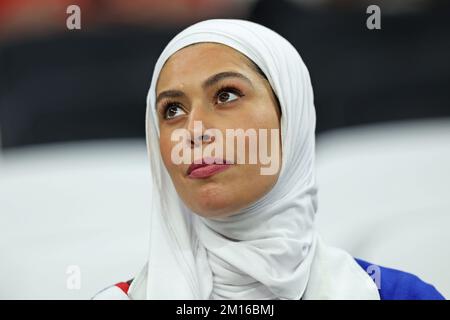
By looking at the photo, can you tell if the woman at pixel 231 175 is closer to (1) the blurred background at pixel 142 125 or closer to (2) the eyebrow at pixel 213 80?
(2) the eyebrow at pixel 213 80

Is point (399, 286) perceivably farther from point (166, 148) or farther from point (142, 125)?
point (142, 125)

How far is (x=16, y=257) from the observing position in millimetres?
1566

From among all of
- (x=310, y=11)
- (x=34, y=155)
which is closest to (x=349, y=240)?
(x=310, y=11)

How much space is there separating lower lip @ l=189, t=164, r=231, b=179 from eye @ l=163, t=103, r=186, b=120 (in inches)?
2.8

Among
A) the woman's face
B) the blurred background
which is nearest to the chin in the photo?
the woman's face

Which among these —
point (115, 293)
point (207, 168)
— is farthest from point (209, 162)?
point (115, 293)

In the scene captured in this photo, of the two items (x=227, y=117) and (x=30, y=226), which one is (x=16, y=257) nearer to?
(x=30, y=226)

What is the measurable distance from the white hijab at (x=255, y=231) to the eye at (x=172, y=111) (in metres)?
0.02

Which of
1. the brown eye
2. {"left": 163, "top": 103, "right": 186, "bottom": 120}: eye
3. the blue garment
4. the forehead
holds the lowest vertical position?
the blue garment

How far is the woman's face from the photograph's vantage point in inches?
36.0

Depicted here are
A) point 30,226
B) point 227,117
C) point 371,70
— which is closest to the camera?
point 227,117

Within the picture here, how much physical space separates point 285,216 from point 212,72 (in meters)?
0.17

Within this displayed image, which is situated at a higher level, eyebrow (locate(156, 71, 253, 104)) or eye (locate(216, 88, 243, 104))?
eyebrow (locate(156, 71, 253, 104))

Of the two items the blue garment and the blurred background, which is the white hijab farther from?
the blurred background
